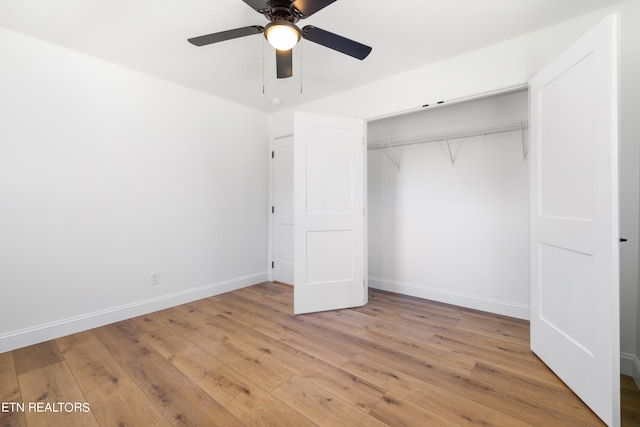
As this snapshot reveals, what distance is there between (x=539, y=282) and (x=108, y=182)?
3.81m

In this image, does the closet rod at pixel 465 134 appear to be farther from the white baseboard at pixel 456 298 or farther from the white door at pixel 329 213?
the white baseboard at pixel 456 298

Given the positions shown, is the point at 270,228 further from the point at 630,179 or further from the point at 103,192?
the point at 630,179

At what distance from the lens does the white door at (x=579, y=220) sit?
1389 millimetres

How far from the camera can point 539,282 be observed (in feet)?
6.63

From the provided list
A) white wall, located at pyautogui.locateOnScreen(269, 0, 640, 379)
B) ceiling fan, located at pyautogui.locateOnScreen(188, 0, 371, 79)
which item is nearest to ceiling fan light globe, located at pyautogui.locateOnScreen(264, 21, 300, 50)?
ceiling fan, located at pyautogui.locateOnScreen(188, 0, 371, 79)

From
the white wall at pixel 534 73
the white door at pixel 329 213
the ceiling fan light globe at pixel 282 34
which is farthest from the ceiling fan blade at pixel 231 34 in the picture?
the white wall at pixel 534 73

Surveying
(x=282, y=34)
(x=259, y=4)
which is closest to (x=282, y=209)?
(x=282, y=34)

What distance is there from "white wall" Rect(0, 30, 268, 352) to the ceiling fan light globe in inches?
78.1

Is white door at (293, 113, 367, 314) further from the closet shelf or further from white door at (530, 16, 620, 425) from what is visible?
white door at (530, 16, 620, 425)

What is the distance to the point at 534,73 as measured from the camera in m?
2.24

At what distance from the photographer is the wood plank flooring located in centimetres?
148

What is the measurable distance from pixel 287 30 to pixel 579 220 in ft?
6.70

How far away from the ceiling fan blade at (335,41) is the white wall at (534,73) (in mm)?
1175

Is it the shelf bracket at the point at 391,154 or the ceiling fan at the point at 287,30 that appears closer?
the ceiling fan at the point at 287,30
